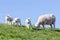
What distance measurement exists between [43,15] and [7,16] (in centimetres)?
524

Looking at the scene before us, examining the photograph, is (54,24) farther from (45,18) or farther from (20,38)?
(20,38)

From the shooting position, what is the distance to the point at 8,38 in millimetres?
18625

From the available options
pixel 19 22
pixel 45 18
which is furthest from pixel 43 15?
pixel 19 22

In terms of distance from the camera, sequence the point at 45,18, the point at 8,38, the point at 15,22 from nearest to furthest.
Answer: the point at 8,38
the point at 45,18
the point at 15,22

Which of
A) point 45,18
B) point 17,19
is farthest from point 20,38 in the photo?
point 17,19

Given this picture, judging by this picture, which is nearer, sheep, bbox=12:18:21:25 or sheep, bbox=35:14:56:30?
sheep, bbox=35:14:56:30

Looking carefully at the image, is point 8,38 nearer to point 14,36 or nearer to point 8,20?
point 14,36

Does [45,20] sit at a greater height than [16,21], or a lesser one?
greater

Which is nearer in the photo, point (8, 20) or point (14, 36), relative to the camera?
point (14, 36)

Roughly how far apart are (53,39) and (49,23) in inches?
416

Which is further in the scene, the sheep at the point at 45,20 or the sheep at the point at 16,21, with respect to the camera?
the sheep at the point at 16,21

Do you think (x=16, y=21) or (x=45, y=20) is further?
(x=16, y=21)

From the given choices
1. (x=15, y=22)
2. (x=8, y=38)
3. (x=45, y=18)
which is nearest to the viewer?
(x=8, y=38)

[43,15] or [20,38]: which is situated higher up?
[43,15]
